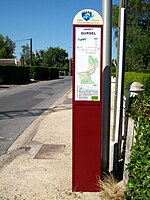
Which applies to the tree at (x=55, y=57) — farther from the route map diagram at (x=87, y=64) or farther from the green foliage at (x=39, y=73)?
the route map diagram at (x=87, y=64)

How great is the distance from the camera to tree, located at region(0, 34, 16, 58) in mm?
91812

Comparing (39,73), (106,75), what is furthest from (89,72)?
(39,73)

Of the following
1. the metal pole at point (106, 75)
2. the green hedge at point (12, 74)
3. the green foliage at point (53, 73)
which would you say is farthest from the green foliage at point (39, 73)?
the metal pole at point (106, 75)

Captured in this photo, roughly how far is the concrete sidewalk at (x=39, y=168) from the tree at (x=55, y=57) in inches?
4337

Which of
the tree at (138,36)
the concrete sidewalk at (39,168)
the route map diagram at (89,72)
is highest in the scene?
the tree at (138,36)

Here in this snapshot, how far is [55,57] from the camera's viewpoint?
399ft

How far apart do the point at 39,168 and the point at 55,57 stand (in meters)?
118

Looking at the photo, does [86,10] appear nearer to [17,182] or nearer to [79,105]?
[79,105]

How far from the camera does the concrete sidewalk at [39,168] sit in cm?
383

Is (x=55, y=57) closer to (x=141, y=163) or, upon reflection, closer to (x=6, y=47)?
(x=6, y=47)

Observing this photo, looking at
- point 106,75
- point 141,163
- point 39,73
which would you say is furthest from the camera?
point 39,73

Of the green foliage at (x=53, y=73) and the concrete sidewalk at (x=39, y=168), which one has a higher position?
the green foliage at (x=53, y=73)

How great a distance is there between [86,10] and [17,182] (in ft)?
7.87

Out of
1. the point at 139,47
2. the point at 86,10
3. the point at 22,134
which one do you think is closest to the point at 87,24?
the point at 86,10
